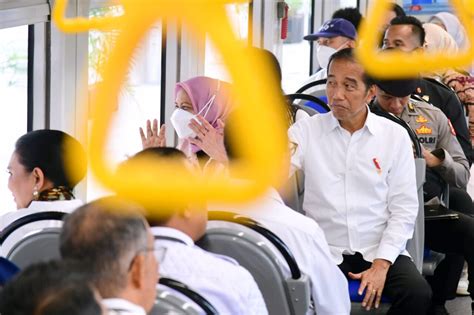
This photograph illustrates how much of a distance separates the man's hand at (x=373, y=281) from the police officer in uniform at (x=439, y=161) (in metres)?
0.73

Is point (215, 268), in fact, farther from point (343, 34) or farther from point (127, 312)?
point (343, 34)

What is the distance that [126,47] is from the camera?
794 millimetres

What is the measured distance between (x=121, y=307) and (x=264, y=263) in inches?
43.9

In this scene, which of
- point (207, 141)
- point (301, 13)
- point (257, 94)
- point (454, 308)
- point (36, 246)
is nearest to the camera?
point (257, 94)

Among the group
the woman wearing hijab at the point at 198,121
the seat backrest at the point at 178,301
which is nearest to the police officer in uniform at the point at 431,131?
the woman wearing hijab at the point at 198,121

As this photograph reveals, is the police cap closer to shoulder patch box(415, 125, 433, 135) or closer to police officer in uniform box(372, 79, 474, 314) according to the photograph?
police officer in uniform box(372, 79, 474, 314)

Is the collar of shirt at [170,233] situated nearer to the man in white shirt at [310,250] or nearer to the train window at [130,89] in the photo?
the train window at [130,89]

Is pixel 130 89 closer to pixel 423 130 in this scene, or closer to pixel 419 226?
pixel 419 226

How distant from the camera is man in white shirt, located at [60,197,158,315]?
1.56 meters

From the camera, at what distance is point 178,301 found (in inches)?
73.3

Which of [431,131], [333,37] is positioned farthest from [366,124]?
[333,37]

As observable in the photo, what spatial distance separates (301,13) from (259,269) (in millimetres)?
5594

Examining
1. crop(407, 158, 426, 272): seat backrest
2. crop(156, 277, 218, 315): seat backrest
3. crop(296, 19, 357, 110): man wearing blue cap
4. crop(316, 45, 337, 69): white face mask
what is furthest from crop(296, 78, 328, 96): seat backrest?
crop(156, 277, 218, 315): seat backrest

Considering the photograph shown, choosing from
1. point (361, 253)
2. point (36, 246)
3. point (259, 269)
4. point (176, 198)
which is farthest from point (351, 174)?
point (176, 198)
